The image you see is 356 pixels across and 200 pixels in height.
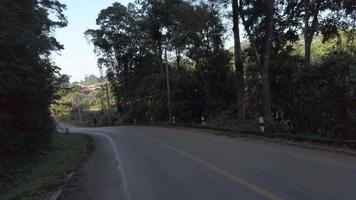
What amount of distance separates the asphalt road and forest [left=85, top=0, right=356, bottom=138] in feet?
15.1

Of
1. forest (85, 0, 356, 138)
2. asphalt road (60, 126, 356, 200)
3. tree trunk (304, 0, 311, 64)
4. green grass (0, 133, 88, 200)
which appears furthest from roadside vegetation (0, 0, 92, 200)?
tree trunk (304, 0, 311, 64)

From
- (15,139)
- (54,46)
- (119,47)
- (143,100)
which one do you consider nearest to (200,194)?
(15,139)

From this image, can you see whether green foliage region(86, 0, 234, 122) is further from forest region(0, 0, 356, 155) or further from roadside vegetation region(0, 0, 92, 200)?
roadside vegetation region(0, 0, 92, 200)

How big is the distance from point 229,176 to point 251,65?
23.7m

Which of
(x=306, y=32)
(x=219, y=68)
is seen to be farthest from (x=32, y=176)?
(x=219, y=68)

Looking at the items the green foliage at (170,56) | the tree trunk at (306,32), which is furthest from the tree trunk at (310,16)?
the green foliage at (170,56)

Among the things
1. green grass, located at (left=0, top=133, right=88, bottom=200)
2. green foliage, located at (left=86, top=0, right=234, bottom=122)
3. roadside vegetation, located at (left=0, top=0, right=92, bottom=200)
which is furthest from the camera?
green foliage, located at (left=86, top=0, right=234, bottom=122)

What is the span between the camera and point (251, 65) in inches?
1267

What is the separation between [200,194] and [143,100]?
51945 mm

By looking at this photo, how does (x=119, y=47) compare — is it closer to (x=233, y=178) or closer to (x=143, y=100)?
(x=143, y=100)

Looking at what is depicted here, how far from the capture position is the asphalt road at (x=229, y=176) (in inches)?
297

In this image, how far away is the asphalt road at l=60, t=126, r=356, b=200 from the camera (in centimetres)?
755

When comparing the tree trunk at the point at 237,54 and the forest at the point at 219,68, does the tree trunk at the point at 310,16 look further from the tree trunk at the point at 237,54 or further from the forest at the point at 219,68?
the tree trunk at the point at 237,54

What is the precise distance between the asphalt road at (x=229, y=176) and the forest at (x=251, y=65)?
4599 mm
